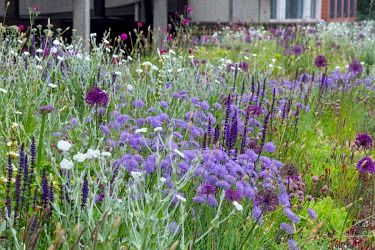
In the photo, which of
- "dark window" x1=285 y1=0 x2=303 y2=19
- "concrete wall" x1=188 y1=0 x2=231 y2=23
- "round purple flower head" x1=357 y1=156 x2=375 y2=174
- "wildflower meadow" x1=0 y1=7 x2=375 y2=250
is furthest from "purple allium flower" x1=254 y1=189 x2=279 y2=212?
"dark window" x1=285 y1=0 x2=303 y2=19

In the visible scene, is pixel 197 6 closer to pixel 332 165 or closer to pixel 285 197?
pixel 332 165

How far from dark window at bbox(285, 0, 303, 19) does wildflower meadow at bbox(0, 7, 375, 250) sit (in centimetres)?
1339

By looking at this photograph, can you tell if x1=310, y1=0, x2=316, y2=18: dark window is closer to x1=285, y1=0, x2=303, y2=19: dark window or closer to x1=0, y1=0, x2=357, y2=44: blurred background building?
x1=0, y1=0, x2=357, y2=44: blurred background building

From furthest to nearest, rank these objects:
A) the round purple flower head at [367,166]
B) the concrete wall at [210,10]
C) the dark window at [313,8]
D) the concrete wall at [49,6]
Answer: the dark window at [313,8], the concrete wall at [210,10], the concrete wall at [49,6], the round purple flower head at [367,166]

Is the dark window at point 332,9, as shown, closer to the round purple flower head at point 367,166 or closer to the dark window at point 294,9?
the dark window at point 294,9

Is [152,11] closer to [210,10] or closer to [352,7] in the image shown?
[210,10]

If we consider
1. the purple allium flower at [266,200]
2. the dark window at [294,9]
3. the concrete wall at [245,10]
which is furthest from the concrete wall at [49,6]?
the dark window at [294,9]

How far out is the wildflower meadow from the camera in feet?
7.80

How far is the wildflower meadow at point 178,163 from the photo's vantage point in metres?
2.38

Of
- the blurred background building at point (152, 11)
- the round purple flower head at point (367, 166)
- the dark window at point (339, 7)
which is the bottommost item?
the round purple flower head at point (367, 166)

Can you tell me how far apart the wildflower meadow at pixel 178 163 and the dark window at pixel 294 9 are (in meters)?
13.4

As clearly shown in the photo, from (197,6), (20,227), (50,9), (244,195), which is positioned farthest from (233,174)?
(197,6)

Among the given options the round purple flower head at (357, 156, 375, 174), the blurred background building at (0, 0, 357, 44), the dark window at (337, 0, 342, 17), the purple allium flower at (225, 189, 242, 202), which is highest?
the dark window at (337, 0, 342, 17)

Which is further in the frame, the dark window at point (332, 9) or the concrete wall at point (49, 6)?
the dark window at point (332, 9)
